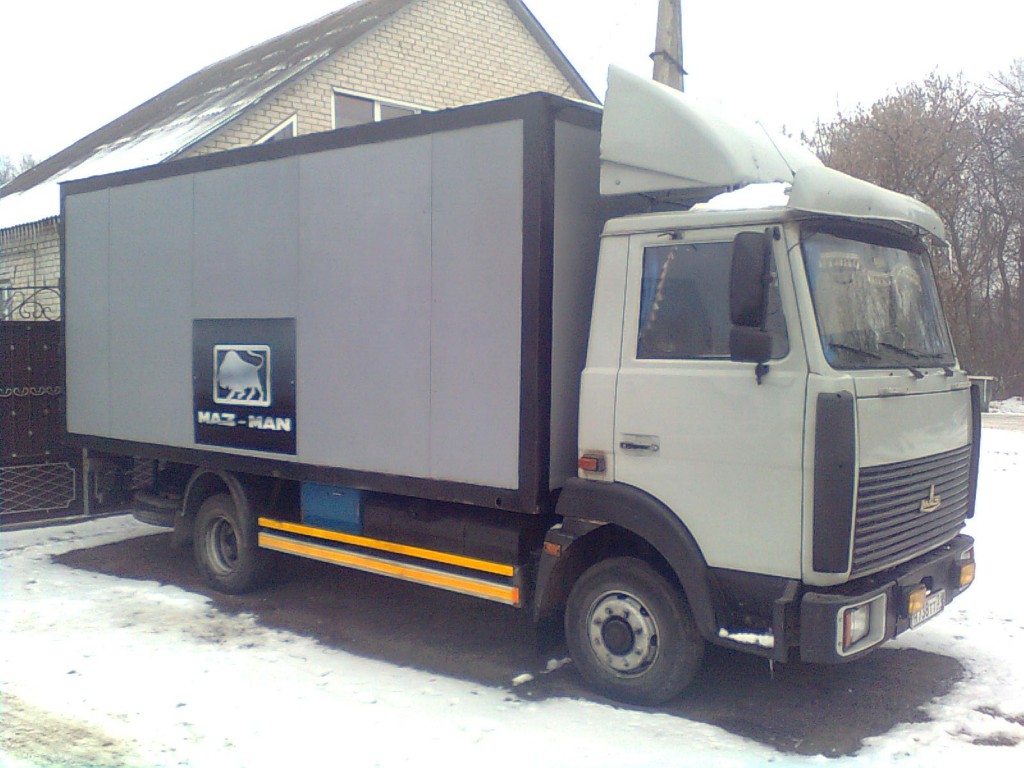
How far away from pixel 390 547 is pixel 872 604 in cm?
296

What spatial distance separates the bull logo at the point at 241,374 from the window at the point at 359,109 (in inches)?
393

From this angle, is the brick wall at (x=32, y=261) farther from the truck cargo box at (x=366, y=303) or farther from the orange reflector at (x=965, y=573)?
the orange reflector at (x=965, y=573)

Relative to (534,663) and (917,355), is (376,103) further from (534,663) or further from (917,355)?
(917,355)

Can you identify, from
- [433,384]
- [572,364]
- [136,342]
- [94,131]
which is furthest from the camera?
[94,131]

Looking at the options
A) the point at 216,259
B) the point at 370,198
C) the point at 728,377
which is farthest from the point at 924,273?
the point at 216,259

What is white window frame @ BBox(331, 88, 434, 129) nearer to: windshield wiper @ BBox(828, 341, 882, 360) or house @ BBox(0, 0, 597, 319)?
house @ BBox(0, 0, 597, 319)

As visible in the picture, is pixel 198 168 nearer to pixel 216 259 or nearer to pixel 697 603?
pixel 216 259

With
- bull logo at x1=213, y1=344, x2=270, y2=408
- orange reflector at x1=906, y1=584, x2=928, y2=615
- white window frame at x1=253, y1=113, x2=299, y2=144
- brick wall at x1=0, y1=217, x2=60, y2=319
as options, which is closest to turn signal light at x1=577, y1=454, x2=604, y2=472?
orange reflector at x1=906, y1=584, x2=928, y2=615

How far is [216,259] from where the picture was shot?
7.17 meters

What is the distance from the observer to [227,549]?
25.0 ft

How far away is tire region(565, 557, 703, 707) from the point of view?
4.93m

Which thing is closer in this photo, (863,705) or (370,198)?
(863,705)

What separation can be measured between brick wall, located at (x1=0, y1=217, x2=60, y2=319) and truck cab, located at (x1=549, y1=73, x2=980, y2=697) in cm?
1331

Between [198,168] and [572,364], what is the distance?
365 centimetres
